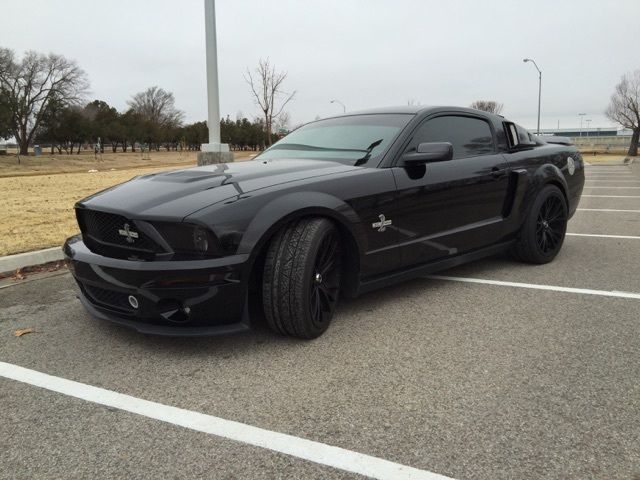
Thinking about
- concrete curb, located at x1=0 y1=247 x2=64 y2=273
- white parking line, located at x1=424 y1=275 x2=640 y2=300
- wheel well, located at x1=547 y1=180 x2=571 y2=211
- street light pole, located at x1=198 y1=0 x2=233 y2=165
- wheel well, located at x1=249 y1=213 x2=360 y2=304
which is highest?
street light pole, located at x1=198 y1=0 x2=233 y2=165

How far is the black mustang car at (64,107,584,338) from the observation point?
2.78 meters

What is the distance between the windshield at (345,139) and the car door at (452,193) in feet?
0.62

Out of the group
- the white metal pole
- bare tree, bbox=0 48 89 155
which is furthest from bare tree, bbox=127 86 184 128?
the white metal pole

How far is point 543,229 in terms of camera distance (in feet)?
16.3

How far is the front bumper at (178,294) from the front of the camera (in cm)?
272

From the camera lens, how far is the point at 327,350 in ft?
9.96

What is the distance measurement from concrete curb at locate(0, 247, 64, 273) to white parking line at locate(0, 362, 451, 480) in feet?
7.71

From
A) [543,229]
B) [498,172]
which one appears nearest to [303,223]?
[498,172]

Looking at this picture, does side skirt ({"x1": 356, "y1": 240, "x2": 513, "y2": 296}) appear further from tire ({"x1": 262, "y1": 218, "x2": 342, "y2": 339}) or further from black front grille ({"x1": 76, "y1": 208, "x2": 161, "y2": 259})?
black front grille ({"x1": 76, "y1": 208, "x2": 161, "y2": 259})

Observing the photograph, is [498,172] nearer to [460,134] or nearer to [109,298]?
[460,134]

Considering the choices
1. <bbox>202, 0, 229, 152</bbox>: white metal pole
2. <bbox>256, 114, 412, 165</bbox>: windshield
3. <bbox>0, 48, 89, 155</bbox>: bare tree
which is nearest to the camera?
<bbox>256, 114, 412, 165</bbox>: windshield

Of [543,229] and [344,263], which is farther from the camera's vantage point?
[543,229]

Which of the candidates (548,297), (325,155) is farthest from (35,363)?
(548,297)

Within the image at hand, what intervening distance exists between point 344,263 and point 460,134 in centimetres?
170
